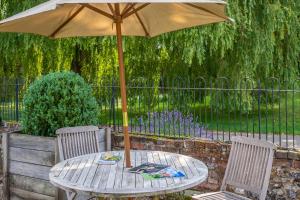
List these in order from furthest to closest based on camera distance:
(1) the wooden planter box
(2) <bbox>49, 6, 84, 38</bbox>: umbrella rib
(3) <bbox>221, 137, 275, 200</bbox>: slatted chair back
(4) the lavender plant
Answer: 1. (4) the lavender plant
2. (1) the wooden planter box
3. (2) <bbox>49, 6, 84, 38</bbox>: umbrella rib
4. (3) <bbox>221, 137, 275, 200</bbox>: slatted chair back

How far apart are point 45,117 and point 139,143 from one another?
1.46m

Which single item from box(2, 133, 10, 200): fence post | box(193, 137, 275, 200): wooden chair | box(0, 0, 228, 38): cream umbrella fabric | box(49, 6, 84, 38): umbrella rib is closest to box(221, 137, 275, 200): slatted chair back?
box(193, 137, 275, 200): wooden chair

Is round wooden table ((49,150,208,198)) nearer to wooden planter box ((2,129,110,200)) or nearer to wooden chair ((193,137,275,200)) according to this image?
wooden chair ((193,137,275,200))

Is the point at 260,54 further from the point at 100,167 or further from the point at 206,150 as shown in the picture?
the point at 100,167

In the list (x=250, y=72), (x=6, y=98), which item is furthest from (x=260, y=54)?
(x=6, y=98)

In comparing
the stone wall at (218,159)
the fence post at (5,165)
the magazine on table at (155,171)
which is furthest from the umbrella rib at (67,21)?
the stone wall at (218,159)

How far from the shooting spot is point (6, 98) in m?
7.79

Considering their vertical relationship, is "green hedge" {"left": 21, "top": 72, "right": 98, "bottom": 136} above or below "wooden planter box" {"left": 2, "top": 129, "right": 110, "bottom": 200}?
above

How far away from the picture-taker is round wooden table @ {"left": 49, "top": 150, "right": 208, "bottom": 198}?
10.3ft

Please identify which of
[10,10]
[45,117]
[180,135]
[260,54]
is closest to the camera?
[45,117]

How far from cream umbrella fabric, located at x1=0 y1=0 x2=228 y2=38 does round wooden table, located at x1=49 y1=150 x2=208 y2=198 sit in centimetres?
139

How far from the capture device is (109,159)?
161 inches

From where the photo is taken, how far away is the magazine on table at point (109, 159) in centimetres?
399

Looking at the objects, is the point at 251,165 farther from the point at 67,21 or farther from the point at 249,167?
the point at 67,21
